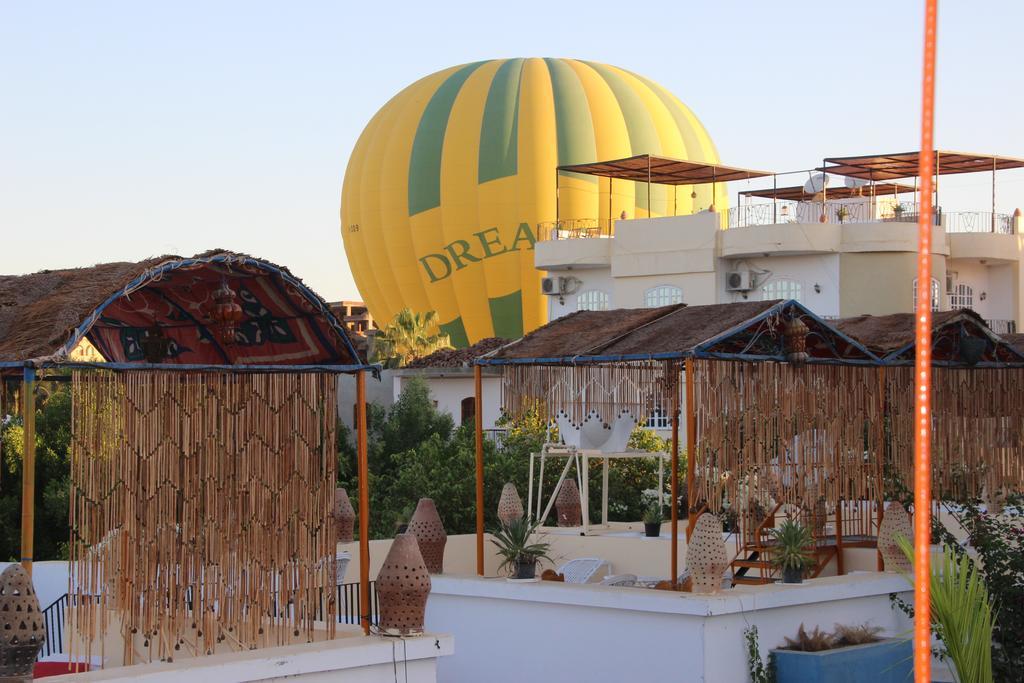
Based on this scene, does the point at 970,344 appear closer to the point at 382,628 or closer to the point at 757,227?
the point at 382,628

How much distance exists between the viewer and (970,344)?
636 inches

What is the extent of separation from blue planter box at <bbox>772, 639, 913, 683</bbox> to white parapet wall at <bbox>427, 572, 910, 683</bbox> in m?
0.24

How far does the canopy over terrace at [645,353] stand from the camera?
13711 mm

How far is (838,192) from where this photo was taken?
137 ft

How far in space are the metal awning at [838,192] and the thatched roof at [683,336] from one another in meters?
25.4

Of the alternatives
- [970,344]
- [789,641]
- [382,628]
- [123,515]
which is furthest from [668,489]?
[123,515]

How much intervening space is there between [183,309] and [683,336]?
180 inches

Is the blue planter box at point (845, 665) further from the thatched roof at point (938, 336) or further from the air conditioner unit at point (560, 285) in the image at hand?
the air conditioner unit at point (560, 285)

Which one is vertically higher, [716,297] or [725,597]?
[716,297]

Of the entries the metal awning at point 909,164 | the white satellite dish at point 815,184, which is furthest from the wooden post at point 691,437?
the white satellite dish at point 815,184

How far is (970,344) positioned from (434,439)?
13.1 metres

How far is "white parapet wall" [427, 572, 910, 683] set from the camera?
504 inches

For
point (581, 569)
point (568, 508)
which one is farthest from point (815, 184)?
point (581, 569)

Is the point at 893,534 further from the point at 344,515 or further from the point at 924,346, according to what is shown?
the point at 924,346
